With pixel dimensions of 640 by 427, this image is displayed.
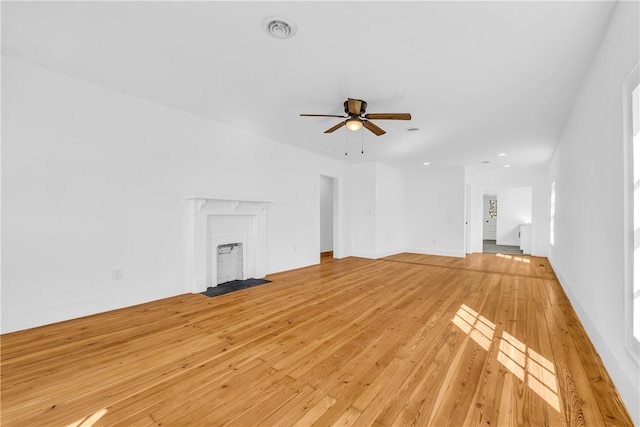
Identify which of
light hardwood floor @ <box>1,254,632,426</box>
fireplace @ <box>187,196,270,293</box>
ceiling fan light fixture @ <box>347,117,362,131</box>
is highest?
ceiling fan light fixture @ <box>347,117,362,131</box>

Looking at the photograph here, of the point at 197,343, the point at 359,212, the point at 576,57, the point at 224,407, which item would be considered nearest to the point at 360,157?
the point at 359,212

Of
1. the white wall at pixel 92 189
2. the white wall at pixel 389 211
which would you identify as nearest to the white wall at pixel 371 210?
the white wall at pixel 389 211

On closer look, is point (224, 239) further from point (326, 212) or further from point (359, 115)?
point (326, 212)

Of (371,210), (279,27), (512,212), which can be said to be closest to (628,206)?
(279,27)

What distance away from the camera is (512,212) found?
33.8 feet

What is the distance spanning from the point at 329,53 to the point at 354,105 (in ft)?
2.39

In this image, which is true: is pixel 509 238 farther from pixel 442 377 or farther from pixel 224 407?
pixel 224 407

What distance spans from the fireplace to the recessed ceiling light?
2.41m

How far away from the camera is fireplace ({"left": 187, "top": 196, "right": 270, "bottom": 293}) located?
3875mm

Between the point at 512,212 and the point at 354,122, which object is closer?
the point at 354,122

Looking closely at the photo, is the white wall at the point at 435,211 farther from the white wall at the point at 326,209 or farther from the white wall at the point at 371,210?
the white wall at the point at 326,209

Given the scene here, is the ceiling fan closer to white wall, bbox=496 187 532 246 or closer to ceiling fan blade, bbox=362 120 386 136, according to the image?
ceiling fan blade, bbox=362 120 386 136

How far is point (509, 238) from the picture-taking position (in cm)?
1038

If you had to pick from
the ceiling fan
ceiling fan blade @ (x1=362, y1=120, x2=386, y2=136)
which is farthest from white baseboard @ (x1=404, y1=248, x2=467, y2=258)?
the ceiling fan
